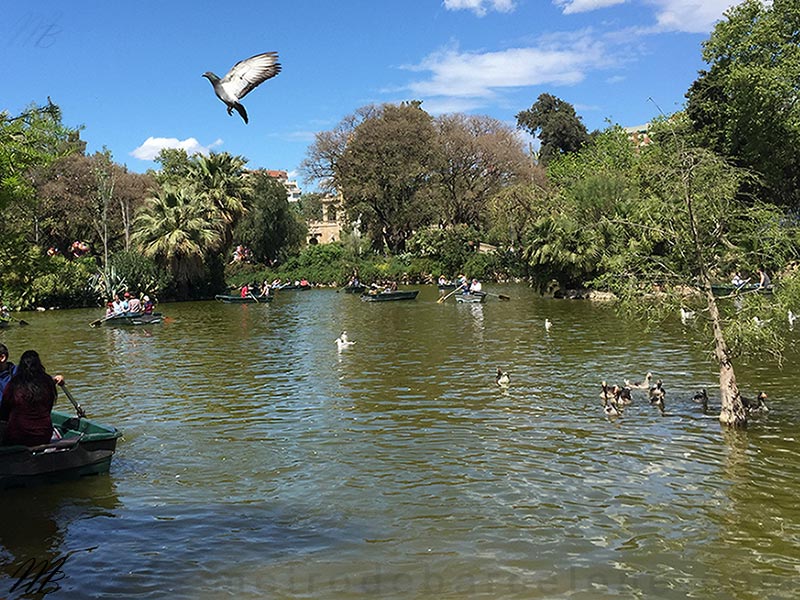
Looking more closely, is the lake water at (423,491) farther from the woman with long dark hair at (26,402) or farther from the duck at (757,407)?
the woman with long dark hair at (26,402)

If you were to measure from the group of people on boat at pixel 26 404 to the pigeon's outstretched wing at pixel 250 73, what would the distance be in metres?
4.42

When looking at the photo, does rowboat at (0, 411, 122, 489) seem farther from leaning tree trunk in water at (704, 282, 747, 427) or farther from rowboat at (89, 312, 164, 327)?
rowboat at (89, 312, 164, 327)

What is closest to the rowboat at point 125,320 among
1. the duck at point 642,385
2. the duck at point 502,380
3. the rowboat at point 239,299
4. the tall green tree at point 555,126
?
the rowboat at point 239,299

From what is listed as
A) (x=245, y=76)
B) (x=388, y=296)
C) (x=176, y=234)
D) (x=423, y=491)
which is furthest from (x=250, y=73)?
(x=176, y=234)

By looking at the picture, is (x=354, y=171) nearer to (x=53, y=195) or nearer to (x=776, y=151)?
(x=53, y=195)

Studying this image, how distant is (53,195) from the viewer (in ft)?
182

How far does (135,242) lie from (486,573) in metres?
45.1

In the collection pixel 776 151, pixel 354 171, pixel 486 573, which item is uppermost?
pixel 354 171

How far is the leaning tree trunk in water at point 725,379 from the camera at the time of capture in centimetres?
1160

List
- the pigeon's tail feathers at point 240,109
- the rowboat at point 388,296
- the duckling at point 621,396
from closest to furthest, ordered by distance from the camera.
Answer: the pigeon's tail feathers at point 240,109
the duckling at point 621,396
the rowboat at point 388,296

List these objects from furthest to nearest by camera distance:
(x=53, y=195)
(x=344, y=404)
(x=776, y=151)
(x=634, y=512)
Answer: (x=53, y=195) < (x=776, y=151) < (x=344, y=404) < (x=634, y=512)

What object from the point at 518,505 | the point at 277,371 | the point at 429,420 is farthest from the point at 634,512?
the point at 277,371

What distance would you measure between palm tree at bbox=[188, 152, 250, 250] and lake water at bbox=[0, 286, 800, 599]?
110 ft

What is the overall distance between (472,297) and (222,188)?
74.5ft
